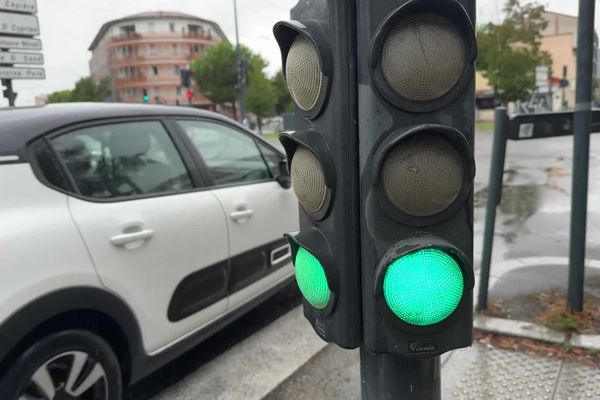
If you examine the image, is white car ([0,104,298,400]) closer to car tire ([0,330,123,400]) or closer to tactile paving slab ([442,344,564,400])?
car tire ([0,330,123,400])

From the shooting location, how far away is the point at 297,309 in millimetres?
4246

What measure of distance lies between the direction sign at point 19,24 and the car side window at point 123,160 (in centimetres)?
752

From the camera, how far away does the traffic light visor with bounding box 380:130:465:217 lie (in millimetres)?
1042

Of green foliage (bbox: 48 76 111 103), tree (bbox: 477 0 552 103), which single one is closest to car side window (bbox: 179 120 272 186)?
tree (bbox: 477 0 552 103)

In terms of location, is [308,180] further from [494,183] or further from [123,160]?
[494,183]

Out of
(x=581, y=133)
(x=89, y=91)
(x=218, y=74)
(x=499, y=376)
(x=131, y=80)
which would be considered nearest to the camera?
(x=499, y=376)

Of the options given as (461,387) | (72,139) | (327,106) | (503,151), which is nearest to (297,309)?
(461,387)

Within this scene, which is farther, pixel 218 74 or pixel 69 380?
pixel 218 74

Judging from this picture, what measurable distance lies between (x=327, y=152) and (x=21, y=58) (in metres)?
10.1

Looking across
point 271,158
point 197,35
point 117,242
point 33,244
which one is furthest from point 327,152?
point 197,35

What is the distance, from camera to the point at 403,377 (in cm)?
124

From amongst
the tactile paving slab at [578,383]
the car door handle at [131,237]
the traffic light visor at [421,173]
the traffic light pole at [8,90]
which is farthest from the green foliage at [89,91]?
the traffic light visor at [421,173]

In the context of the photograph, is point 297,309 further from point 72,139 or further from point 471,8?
point 471,8

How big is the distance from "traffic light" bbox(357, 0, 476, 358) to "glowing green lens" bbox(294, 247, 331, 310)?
0.11 m
